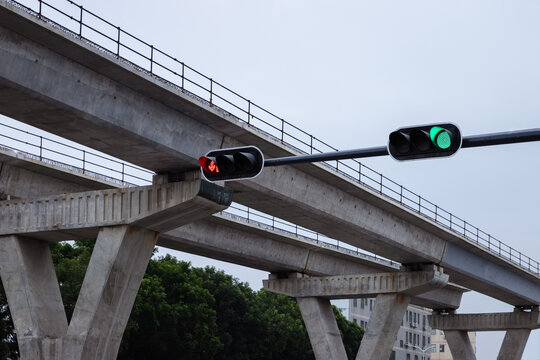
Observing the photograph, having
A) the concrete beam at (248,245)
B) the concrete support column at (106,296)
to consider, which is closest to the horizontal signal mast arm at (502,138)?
the concrete support column at (106,296)

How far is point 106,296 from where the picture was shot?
32562 millimetres

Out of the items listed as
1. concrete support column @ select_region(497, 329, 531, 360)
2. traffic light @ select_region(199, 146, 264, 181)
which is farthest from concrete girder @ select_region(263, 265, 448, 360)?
traffic light @ select_region(199, 146, 264, 181)

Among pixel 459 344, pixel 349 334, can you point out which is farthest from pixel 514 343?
pixel 349 334

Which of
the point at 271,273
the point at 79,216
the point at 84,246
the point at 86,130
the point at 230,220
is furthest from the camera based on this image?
the point at 84,246

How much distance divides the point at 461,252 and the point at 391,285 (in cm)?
468

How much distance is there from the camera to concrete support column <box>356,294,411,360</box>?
52.6m

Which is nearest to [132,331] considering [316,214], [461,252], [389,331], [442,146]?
[389,331]

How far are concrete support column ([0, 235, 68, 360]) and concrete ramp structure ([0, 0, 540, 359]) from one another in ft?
0.18

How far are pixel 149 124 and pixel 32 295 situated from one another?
35.8ft

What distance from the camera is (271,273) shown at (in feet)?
185

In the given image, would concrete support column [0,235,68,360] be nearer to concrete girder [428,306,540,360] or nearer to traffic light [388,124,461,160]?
traffic light [388,124,461,160]

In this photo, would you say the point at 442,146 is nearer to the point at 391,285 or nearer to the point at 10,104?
the point at 10,104

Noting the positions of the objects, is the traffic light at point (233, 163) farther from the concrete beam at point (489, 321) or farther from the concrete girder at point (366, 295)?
the concrete beam at point (489, 321)

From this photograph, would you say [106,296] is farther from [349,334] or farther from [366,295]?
[349,334]
